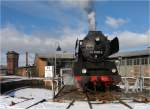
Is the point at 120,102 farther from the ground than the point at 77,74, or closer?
closer

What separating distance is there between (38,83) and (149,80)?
37.5 ft

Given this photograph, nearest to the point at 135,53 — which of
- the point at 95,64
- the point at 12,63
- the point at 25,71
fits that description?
the point at 25,71

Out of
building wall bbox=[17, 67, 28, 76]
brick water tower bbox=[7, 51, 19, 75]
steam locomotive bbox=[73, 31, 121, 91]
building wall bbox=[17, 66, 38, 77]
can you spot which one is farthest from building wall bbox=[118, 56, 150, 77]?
steam locomotive bbox=[73, 31, 121, 91]

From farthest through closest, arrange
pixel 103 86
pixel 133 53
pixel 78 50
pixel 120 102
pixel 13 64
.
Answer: pixel 13 64, pixel 133 53, pixel 78 50, pixel 103 86, pixel 120 102

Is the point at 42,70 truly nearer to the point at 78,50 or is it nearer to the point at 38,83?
the point at 38,83

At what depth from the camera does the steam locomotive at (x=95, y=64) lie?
17625 mm

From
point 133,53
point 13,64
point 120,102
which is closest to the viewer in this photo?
point 120,102

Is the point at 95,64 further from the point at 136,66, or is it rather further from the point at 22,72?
the point at 22,72

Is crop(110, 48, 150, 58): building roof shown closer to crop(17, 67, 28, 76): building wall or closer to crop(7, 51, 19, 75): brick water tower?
crop(17, 67, 28, 76): building wall

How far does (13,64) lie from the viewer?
2121 inches

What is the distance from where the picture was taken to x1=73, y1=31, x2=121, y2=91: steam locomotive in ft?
57.8

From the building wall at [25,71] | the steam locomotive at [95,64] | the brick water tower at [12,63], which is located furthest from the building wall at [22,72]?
the steam locomotive at [95,64]

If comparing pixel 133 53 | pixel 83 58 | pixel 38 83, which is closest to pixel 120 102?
pixel 83 58

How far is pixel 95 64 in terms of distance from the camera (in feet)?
60.8
